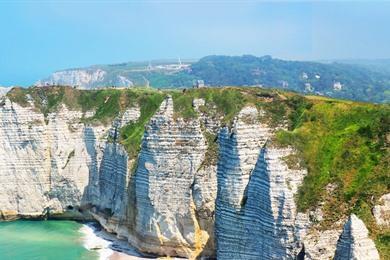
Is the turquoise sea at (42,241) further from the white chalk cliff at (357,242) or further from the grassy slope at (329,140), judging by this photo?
the white chalk cliff at (357,242)

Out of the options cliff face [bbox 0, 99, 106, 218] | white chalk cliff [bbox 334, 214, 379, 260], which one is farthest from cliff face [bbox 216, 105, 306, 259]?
cliff face [bbox 0, 99, 106, 218]

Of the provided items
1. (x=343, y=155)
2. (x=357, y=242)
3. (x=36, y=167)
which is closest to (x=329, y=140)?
(x=343, y=155)

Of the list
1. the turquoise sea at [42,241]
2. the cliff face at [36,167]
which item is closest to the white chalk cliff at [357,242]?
the turquoise sea at [42,241]

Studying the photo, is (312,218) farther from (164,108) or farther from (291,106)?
(164,108)

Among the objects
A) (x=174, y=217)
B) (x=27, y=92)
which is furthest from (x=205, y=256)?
(x=27, y=92)

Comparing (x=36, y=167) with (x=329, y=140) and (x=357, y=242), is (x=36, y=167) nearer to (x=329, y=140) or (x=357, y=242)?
(x=329, y=140)
